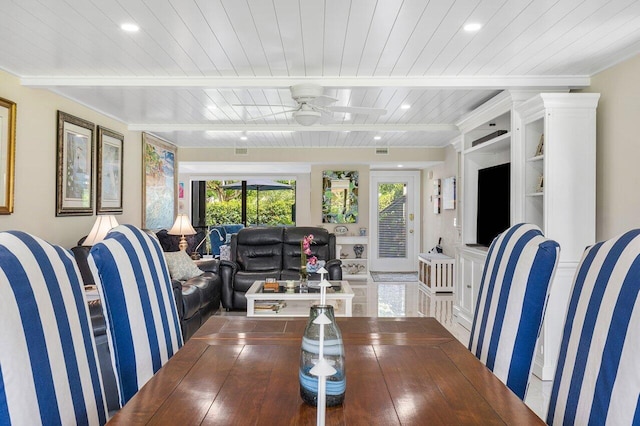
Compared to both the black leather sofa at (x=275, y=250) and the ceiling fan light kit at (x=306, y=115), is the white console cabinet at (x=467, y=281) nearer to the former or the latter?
the black leather sofa at (x=275, y=250)

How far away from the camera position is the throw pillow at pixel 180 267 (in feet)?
16.1

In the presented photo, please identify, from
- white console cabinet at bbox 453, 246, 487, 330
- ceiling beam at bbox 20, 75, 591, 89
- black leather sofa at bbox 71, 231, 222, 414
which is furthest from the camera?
white console cabinet at bbox 453, 246, 487, 330

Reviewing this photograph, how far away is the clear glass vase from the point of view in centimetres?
103

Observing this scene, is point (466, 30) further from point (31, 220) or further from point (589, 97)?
point (31, 220)

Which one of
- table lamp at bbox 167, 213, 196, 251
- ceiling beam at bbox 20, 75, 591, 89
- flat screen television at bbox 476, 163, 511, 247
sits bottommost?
table lamp at bbox 167, 213, 196, 251

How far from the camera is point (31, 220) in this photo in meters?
4.00

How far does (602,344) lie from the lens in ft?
3.16

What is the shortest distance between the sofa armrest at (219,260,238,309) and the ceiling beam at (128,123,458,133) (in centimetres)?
173

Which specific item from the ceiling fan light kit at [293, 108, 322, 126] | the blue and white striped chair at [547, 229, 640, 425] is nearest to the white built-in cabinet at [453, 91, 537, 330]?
the ceiling fan light kit at [293, 108, 322, 126]

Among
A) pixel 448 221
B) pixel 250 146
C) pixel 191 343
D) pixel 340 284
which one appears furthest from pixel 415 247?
pixel 191 343

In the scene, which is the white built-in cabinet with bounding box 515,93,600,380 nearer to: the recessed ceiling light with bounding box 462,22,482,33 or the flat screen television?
the flat screen television

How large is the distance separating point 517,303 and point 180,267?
4181mm

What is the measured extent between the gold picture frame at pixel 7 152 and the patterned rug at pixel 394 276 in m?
5.83

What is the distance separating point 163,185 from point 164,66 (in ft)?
12.3
